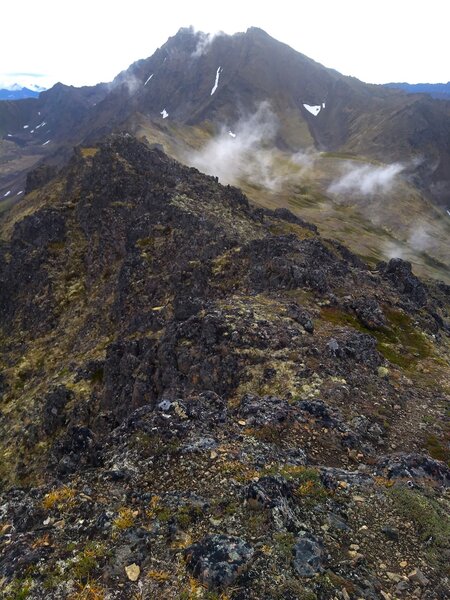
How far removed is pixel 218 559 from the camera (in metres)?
12.5

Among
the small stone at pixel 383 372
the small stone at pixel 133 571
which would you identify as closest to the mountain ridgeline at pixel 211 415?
the small stone at pixel 133 571

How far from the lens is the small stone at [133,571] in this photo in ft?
40.4

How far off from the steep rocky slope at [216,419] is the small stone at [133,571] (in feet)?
0.47

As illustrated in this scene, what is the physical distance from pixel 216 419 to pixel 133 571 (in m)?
7.97

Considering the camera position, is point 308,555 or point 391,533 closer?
point 308,555

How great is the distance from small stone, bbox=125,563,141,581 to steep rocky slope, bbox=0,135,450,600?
5.6 inches

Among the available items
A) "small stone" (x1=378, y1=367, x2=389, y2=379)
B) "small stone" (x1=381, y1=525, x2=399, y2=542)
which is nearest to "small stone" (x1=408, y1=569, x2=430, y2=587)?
"small stone" (x1=381, y1=525, x2=399, y2=542)

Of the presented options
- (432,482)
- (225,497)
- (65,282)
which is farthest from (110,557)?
(65,282)

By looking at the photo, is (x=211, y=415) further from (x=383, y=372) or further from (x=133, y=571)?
(x=383, y=372)

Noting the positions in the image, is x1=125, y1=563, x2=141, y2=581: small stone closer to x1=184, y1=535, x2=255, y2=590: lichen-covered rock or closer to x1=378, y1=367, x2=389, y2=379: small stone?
x1=184, y1=535, x2=255, y2=590: lichen-covered rock

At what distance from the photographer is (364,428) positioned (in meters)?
22.2

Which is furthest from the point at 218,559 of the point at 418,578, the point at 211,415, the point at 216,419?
the point at 211,415

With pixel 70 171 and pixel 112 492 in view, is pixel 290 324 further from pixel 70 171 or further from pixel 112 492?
pixel 70 171

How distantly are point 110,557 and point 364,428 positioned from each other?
535 inches
